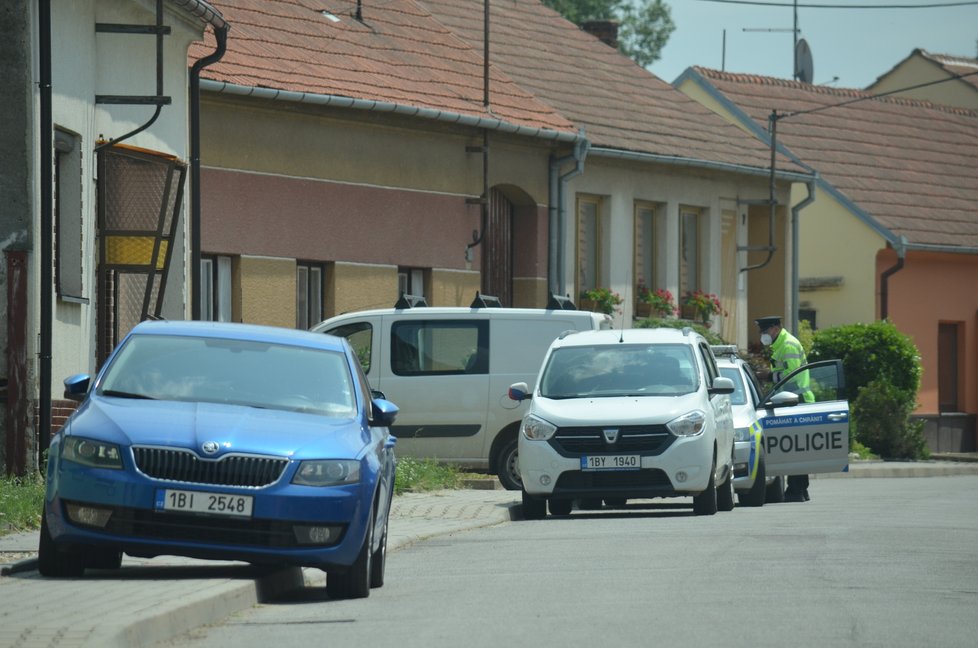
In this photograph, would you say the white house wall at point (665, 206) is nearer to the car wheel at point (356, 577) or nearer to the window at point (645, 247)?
the window at point (645, 247)

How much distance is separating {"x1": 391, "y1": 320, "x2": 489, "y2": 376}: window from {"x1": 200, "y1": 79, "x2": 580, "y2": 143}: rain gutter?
454 cm

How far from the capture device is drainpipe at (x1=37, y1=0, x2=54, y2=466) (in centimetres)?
1727

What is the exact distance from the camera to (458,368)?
22.5 meters

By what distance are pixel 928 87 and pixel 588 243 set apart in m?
26.4

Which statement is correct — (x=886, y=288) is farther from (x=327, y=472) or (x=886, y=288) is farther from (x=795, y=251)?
(x=327, y=472)

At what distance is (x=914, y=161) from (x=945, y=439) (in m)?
7.84

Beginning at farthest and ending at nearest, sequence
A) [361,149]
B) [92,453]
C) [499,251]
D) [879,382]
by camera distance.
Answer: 1. [879,382]
2. [499,251]
3. [361,149]
4. [92,453]

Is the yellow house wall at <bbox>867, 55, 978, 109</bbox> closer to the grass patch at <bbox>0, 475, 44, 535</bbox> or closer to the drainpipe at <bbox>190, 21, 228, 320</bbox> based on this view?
the drainpipe at <bbox>190, 21, 228, 320</bbox>

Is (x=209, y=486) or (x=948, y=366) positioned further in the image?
(x=948, y=366)

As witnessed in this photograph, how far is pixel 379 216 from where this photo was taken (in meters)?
28.5

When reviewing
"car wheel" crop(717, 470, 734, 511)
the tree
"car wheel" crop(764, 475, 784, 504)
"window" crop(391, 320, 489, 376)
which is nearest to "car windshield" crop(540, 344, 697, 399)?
"car wheel" crop(717, 470, 734, 511)

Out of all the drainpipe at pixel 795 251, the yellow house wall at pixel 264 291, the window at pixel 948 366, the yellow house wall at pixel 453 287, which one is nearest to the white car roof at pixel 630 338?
the yellow house wall at pixel 264 291

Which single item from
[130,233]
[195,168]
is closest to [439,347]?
[195,168]

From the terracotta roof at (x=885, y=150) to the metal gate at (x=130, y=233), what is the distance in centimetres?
2538
